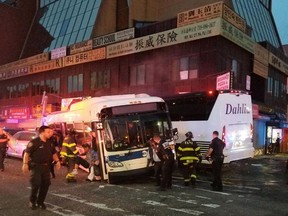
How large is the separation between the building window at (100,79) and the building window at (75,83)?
1.55 meters

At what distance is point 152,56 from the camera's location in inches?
1093

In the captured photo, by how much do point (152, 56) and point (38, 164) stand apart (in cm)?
2003

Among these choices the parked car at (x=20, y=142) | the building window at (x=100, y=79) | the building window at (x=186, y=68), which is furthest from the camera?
the building window at (x=100, y=79)

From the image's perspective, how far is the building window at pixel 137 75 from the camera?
28.6 m

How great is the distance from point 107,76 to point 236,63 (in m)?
10.1

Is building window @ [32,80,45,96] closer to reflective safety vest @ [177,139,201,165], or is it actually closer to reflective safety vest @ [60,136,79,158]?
reflective safety vest @ [60,136,79,158]

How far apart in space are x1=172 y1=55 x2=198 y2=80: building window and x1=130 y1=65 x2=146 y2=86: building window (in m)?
2.91

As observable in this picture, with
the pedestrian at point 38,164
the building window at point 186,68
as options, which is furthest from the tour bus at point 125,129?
the building window at point 186,68

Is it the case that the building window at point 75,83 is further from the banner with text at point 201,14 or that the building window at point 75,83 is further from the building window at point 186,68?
the banner with text at point 201,14

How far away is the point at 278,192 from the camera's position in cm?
1184

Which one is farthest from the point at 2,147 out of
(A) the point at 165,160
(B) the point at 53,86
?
(B) the point at 53,86

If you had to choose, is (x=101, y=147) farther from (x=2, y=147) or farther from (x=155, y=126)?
(x=2, y=147)

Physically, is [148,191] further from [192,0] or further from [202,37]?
[192,0]

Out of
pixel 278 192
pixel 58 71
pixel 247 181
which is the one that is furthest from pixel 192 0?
pixel 278 192
